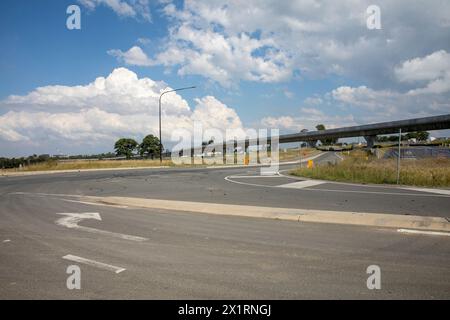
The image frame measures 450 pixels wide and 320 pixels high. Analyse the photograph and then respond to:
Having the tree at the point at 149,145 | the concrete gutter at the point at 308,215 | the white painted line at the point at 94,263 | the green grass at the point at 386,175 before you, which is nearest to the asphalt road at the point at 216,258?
the white painted line at the point at 94,263

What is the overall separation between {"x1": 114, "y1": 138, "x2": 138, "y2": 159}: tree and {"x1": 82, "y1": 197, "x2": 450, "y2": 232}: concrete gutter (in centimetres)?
9818

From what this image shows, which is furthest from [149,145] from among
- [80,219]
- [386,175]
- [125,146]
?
[80,219]

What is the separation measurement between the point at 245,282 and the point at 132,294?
147cm

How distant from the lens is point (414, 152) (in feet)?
117

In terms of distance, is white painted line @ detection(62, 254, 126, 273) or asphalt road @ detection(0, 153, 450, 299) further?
white painted line @ detection(62, 254, 126, 273)

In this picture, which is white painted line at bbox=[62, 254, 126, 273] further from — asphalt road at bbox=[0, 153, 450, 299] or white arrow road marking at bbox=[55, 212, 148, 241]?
white arrow road marking at bbox=[55, 212, 148, 241]

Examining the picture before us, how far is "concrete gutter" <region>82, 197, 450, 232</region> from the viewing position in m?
7.53

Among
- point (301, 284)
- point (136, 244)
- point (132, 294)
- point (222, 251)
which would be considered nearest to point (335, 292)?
point (301, 284)

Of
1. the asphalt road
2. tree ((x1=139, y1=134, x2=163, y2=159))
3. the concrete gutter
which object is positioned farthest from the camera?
tree ((x1=139, y1=134, x2=163, y2=159))

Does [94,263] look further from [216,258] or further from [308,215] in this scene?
[308,215]

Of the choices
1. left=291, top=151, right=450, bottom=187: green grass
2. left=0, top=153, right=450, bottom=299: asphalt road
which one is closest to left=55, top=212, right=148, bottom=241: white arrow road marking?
left=0, top=153, right=450, bottom=299: asphalt road

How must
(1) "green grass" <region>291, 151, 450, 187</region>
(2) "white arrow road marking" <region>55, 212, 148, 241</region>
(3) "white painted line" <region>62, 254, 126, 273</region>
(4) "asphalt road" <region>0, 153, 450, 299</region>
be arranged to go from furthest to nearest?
(1) "green grass" <region>291, 151, 450, 187</region>, (2) "white arrow road marking" <region>55, 212, 148, 241</region>, (3) "white painted line" <region>62, 254, 126, 273</region>, (4) "asphalt road" <region>0, 153, 450, 299</region>
